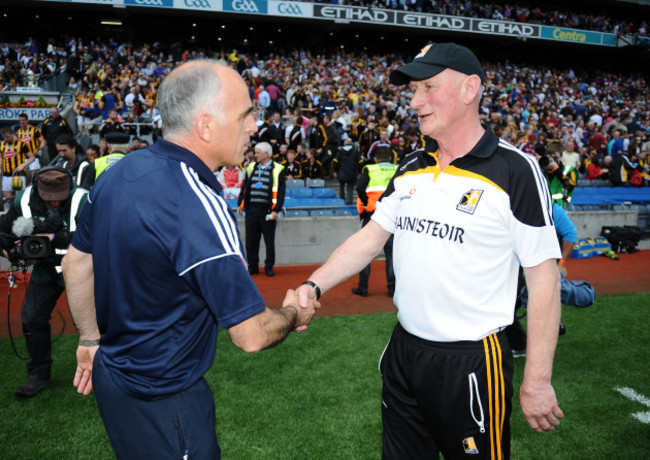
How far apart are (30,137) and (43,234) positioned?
32.7ft

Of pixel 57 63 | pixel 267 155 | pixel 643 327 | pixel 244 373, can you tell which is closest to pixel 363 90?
pixel 57 63

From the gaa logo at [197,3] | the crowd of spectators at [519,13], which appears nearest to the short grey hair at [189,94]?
the gaa logo at [197,3]

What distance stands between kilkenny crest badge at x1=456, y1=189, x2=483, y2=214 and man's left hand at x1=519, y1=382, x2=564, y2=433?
74 cm

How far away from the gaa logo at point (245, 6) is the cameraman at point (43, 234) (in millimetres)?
26012

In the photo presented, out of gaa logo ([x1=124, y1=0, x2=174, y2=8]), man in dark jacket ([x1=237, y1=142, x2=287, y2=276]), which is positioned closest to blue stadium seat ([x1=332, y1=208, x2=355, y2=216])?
man in dark jacket ([x1=237, y1=142, x2=287, y2=276])

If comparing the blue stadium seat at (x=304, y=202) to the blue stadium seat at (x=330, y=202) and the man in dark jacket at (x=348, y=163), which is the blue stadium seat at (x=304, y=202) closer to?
the blue stadium seat at (x=330, y=202)

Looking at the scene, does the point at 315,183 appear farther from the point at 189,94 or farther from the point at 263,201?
the point at 189,94

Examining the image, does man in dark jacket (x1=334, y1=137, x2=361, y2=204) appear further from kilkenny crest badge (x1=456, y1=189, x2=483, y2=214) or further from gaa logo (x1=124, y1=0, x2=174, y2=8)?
gaa logo (x1=124, y1=0, x2=174, y2=8)

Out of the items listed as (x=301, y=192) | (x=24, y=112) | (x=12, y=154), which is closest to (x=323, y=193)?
(x=301, y=192)

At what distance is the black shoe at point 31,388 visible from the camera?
4.43 meters

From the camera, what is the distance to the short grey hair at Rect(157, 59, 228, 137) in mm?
1838

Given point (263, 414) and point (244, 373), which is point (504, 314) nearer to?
point (263, 414)

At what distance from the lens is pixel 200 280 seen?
5.45ft

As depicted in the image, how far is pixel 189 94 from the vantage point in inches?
72.2
